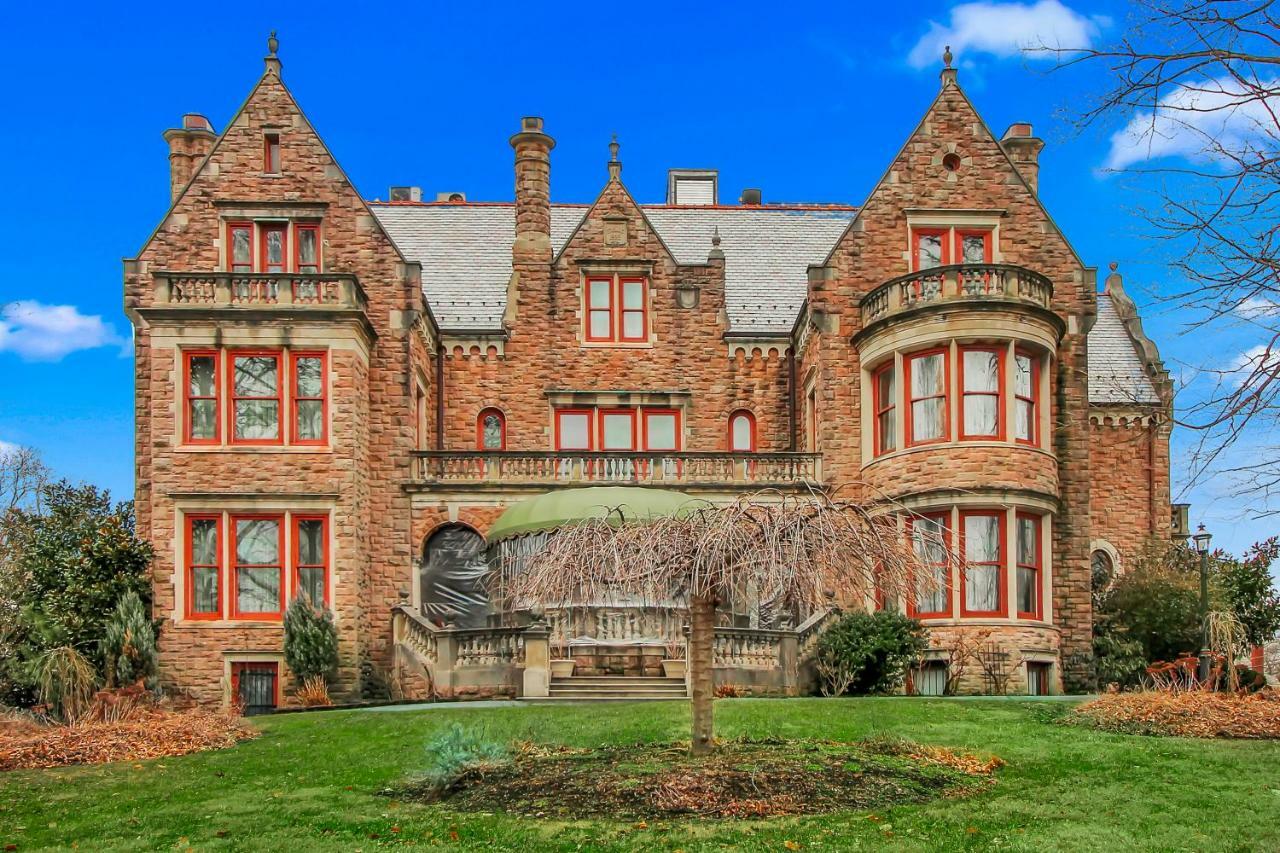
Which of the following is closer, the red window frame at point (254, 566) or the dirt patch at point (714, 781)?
the dirt patch at point (714, 781)

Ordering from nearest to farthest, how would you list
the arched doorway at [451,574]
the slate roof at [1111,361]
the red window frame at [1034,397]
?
the red window frame at [1034,397] < the arched doorway at [451,574] < the slate roof at [1111,361]

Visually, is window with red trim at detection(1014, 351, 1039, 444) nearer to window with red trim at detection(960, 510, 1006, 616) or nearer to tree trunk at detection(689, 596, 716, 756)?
window with red trim at detection(960, 510, 1006, 616)

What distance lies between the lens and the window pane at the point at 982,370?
101 feet

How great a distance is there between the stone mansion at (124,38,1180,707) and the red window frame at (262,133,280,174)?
61mm

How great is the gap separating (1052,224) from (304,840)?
78.2 feet

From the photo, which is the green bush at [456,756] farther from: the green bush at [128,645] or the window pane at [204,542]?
the window pane at [204,542]

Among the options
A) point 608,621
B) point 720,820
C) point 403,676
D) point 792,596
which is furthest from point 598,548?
point 403,676

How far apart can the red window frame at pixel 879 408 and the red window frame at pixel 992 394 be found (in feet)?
4.89

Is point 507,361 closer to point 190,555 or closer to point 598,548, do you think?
point 190,555

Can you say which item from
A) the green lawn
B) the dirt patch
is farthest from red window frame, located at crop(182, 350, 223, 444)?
the dirt patch

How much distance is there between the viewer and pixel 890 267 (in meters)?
33.2

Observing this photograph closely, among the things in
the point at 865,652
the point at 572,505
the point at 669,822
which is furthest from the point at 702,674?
the point at 572,505

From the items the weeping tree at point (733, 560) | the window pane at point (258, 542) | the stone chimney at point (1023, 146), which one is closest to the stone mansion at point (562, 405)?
the window pane at point (258, 542)

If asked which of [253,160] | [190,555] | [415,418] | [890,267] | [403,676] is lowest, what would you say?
[403,676]
